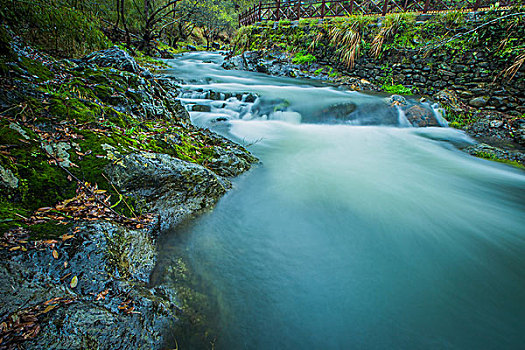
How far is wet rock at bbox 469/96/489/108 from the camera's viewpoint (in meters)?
7.82

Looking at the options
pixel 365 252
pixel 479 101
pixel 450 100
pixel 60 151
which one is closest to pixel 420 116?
pixel 450 100

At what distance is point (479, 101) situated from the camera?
7.89m

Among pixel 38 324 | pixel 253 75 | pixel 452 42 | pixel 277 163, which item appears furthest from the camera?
pixel 253 75

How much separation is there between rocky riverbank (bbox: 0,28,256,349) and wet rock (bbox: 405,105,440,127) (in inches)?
273

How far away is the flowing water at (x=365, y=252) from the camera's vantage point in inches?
71.2

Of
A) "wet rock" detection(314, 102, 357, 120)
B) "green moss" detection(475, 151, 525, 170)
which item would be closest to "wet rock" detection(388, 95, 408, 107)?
"wet rock" detection(314, 102, 357, 120)

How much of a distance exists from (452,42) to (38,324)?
1236cm

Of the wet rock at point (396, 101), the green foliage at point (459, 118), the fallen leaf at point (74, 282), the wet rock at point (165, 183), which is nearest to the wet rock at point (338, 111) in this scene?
Result: the wet rock at point (396, 101)

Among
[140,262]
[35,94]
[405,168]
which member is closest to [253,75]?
[405,168]

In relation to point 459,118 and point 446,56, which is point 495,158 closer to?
point 459,118

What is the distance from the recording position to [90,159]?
84.4 inches

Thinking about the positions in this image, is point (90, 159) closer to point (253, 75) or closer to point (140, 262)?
point (140, 262)

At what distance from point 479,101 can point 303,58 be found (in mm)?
7576

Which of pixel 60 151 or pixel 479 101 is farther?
pixel 479 101
